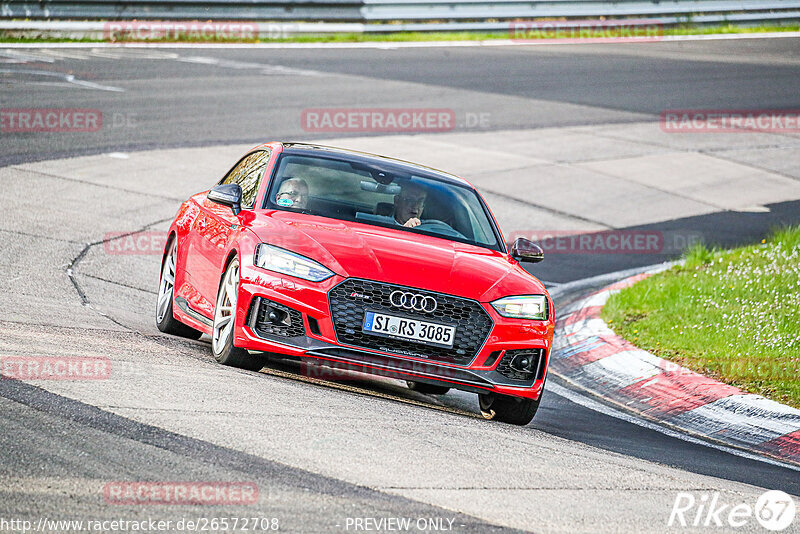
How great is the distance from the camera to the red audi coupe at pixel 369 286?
699 cm

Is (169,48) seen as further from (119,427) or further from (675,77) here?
(119,427)

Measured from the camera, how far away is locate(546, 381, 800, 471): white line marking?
7.55 meters

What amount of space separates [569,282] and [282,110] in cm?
895

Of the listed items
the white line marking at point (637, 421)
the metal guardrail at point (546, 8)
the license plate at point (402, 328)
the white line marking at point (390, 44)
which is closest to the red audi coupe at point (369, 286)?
the license plate at point (402, 328)

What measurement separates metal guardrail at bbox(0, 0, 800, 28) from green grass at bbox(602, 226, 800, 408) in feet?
57.0

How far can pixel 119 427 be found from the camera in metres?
5.45

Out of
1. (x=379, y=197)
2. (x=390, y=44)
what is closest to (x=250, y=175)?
(x=379, y=197)

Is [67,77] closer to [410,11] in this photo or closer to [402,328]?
[410,11]

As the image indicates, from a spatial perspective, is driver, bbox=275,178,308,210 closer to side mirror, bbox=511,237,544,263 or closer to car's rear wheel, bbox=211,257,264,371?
car's rear wheel, bbox=211,257,264,371

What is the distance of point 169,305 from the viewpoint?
8.91 metres

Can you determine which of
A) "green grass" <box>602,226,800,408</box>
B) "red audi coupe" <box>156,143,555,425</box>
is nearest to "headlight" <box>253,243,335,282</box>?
"red audi coupe" <box>156,143,555,425</box>

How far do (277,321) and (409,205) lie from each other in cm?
167

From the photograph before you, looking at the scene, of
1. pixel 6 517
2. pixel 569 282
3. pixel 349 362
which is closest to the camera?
pixel 6 517

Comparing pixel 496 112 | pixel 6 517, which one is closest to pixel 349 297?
pixel 6 517
